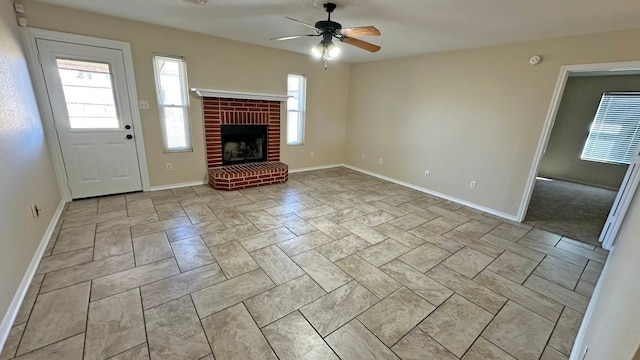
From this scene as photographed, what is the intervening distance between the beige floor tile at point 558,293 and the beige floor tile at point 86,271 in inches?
140

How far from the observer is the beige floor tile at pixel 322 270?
216 centimetres

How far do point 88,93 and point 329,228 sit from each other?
3.58m

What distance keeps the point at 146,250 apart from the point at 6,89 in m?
1.75

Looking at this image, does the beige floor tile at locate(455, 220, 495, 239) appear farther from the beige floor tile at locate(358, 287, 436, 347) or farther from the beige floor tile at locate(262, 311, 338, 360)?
the beige floor tile at locate(262, 311, 338, 360)

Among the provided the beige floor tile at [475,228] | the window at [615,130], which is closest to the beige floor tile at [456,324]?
the beige floor tile at [475,228]

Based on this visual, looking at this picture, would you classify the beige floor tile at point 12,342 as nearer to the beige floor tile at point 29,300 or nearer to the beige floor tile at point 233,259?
the beige floor tile at point 29,300

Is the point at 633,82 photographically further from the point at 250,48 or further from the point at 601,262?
the point at 250,48

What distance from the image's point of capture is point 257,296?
1.97 m

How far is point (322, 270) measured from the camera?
7.61 ft

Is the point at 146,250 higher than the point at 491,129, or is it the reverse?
the point at 491,129

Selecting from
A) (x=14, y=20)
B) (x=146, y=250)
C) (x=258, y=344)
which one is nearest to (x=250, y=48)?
(x=14, y=20)

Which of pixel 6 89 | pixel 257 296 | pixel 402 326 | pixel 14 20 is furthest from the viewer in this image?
pixel 14 20

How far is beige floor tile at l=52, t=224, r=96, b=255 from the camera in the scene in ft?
8.05

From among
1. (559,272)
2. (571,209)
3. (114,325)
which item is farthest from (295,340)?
(571,209)
